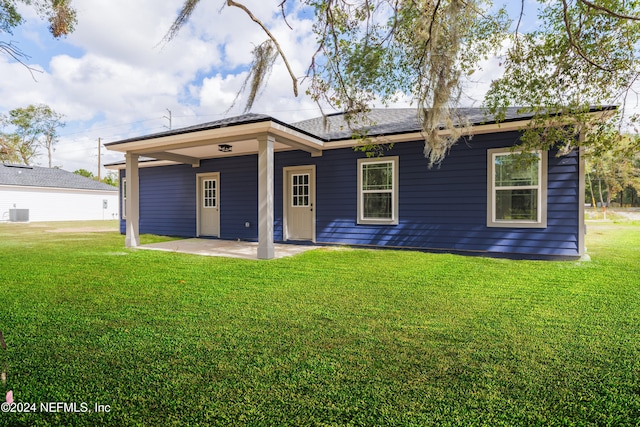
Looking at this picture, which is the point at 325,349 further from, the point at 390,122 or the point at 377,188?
the point at 390,122

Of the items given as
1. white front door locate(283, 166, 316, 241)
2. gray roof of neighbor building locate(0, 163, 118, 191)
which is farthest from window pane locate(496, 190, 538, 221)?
gray roof of neighbor building locate(0, 163, 118, 191)

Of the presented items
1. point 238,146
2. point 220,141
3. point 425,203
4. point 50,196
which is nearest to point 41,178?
point 50,196

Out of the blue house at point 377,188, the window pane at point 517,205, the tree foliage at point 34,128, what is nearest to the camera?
the blue house at point 377,188

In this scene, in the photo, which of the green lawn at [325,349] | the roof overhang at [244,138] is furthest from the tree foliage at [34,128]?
the green lawn at [325,349]

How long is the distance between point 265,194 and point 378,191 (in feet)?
8.55

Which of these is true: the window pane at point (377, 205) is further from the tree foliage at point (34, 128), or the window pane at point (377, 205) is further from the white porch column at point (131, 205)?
the tree foliage at point (34, 128)

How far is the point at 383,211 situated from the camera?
7.29 m

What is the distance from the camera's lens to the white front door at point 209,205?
9.39 m

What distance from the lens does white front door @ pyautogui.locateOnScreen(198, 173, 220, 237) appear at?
9.39 metres

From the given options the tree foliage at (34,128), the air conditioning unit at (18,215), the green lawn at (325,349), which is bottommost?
the green lawn at (325,349)

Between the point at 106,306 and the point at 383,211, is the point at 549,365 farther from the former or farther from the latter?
the point at 383,211

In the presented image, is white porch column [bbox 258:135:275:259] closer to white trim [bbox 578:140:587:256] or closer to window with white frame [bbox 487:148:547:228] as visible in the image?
window with white frame [bbox 487:148:547:228]

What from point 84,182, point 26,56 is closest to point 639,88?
point 26,56

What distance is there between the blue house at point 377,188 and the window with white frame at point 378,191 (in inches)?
0.9
